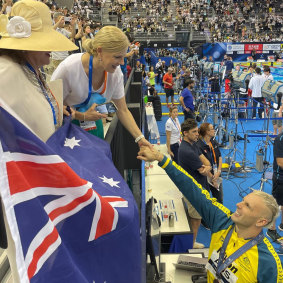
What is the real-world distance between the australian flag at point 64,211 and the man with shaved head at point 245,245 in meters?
1.07

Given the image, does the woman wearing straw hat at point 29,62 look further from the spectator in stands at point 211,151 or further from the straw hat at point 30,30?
the spectator in stands at point 211,151

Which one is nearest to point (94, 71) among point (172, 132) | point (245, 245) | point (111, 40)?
point (111, 40)

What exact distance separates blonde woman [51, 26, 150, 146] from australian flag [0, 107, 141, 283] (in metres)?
0.56

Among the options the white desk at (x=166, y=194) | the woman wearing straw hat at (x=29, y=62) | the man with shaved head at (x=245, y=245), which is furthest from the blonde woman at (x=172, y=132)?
the woman wearing straw hat at (x=29, y=62)

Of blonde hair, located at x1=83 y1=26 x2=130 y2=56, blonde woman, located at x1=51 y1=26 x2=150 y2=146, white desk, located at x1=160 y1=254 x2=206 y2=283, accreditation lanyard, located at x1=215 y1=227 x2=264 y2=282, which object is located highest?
blonde hair, located at x1=83 y1=26 x2=130 y2=56

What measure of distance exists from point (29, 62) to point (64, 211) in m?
0.69

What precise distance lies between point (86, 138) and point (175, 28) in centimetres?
2941

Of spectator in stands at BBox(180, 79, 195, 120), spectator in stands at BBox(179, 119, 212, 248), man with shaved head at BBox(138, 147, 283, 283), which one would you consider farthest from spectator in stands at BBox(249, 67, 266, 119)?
man with shaved head at BBox(138, 147, 283, 283)

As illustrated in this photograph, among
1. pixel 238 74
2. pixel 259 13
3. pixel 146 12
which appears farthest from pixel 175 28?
pixel 238 74

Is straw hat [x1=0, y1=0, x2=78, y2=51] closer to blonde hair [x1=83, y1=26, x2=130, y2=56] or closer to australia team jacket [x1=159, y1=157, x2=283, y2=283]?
blonde hair [x1=83, y1=26, x2=130, y2=56]

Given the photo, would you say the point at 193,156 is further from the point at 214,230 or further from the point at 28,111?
the point at 28,111

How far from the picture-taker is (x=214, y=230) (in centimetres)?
272

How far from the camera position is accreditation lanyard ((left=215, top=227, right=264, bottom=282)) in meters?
2.43

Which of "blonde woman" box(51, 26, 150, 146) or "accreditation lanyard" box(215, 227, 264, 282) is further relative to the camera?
"accreditation lanyard" box(215, 227, 264, 282)
